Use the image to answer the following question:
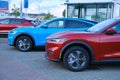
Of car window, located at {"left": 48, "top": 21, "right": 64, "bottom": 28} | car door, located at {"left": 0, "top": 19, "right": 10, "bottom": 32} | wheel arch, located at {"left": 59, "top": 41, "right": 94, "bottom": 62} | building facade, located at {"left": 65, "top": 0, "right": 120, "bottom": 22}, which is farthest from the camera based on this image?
building facade, located at {"left": 65, "top": 0, "right": 120, "bottom": 22}

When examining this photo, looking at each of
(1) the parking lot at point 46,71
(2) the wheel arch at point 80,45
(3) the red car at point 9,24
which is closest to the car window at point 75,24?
(1) the parking lot at point 46,71

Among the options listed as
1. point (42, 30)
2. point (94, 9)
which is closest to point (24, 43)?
point (42, 30)

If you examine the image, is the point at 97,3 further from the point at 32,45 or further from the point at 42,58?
the point at 42,58

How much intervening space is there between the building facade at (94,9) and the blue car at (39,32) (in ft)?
44.3

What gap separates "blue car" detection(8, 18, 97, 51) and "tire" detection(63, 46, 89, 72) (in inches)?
158

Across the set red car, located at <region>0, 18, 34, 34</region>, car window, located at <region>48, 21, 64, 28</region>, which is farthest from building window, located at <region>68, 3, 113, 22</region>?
car window, located at <region>48, 21, 64, 28</region>

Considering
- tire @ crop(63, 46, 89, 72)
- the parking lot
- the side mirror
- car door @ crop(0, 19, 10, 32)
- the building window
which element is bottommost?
the parking lot

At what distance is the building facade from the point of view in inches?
1000

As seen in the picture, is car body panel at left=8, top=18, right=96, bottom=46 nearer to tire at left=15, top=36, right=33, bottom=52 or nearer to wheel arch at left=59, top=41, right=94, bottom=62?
tire at left=15, top=36, right=33, bottom=52

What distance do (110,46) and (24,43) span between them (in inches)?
203

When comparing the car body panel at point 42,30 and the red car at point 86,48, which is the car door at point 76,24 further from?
the red car at point 86,48

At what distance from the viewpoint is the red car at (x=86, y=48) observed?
799 centimetres

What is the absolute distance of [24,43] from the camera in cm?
1220

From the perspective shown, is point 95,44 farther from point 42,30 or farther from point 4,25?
point 4,25
